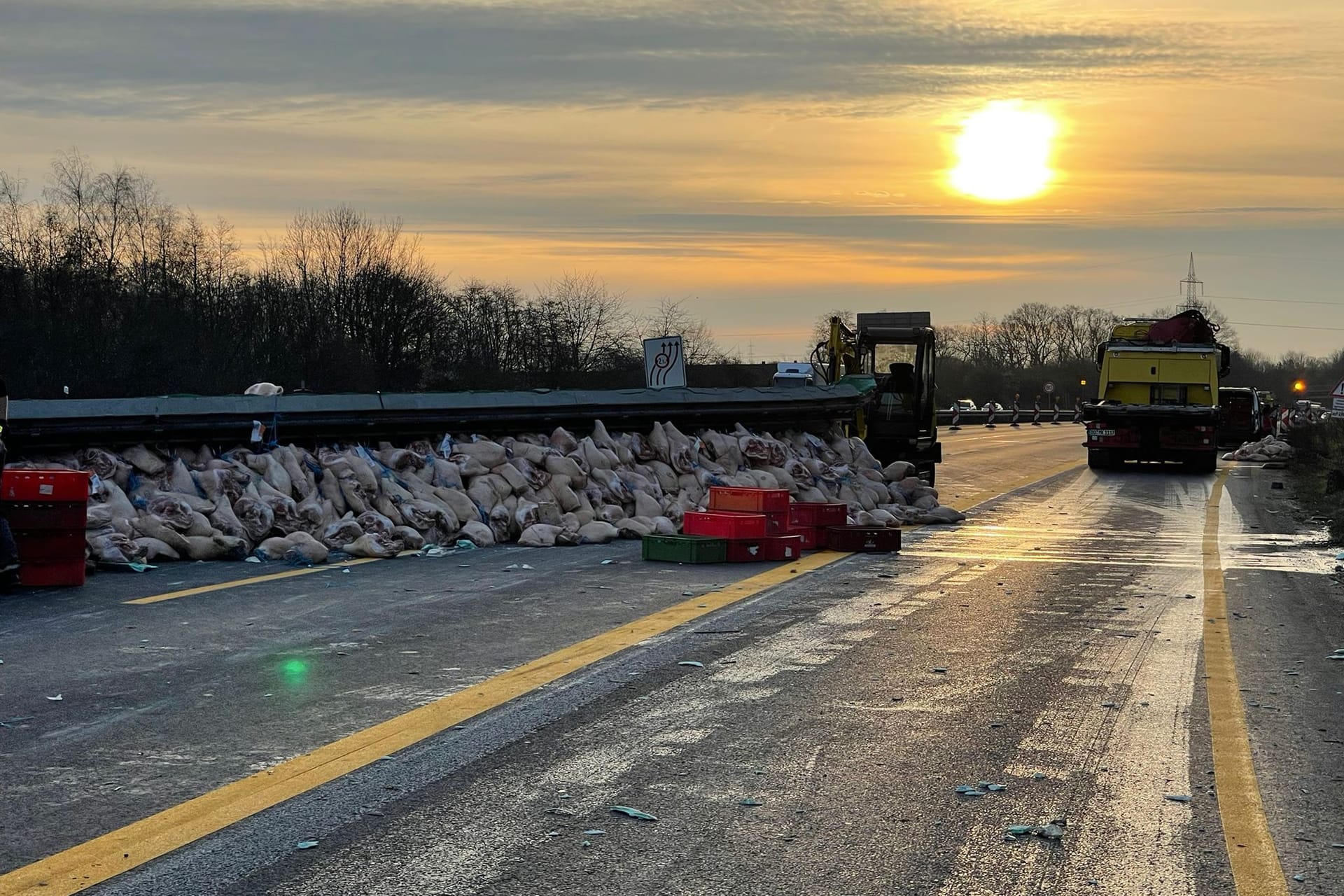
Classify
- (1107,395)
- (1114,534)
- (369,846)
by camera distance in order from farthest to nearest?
(1107,395) → (1114,534) → (369,846)

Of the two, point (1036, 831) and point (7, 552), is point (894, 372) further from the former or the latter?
point (1036, 831)

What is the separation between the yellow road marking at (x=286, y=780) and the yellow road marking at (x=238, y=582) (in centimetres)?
371

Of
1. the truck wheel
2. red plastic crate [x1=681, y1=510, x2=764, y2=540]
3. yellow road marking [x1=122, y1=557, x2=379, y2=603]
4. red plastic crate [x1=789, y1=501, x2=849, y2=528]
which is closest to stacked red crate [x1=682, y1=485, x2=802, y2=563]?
red plastic crate [x1=681, y1=510, x2=764, y2=540]

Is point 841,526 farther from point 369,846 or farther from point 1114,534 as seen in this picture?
point 369,846

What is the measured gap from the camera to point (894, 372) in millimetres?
25594

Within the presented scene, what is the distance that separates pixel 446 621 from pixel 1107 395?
2684 cm

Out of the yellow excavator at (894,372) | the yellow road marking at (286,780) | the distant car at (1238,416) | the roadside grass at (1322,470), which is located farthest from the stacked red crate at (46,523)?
the distant car at (1238,416)

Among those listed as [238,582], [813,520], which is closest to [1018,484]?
[813,520]

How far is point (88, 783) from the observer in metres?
5.69

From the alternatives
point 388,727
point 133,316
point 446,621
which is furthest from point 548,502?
point 133,316

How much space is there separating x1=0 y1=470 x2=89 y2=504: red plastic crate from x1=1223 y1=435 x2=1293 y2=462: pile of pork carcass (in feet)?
107

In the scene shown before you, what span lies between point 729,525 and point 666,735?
271 inches

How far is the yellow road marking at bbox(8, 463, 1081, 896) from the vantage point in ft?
15.3

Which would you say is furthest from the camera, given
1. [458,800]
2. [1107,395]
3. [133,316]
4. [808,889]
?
[133,316]
